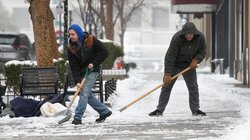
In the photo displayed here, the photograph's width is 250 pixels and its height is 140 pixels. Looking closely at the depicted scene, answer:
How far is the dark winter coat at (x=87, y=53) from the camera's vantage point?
42.9 feet

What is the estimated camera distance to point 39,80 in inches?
632

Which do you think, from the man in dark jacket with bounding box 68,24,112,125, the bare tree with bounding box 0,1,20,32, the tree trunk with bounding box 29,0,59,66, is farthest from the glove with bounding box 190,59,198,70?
the bare tree with bounding box 0,1,20,32

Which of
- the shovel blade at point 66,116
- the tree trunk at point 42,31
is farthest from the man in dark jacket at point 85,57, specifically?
the tree trunk at point 42,31

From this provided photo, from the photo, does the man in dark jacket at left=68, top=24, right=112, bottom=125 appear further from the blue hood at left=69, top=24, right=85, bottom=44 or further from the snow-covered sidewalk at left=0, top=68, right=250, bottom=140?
the snow-covered sidewalk at left=0, top=68, right=250, bottom=140

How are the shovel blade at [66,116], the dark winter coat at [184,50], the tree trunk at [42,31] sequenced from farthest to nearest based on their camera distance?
the tree trunk at [42,31] < the dark winter coat at [184,50] < the shovel blade at [66,116]

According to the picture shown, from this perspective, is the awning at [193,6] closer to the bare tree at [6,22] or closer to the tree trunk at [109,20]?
the tree trunk at [109,20]

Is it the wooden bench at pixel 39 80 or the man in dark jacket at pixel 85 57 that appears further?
the wooden bench at pixel 39 80

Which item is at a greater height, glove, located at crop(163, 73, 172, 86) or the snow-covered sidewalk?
glove, located at crop(163, 73, 172, 86)

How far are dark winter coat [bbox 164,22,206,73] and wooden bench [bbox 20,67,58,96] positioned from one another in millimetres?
2845

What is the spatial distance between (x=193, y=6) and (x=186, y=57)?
26.3 metres

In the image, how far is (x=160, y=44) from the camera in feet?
400

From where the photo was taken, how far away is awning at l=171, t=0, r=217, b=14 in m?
39.7

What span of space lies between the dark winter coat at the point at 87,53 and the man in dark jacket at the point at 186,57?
1491mm

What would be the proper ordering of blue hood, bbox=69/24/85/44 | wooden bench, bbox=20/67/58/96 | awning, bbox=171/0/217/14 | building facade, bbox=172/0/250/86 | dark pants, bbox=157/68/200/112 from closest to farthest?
blue hood, bbox=69/24/85/44, dark pants, bbox=157/68/200/112, wooden bench, bbox=20/67/58/96, building facade, bbox=172/0/250/86, awning, bbox=171/0/217/14
